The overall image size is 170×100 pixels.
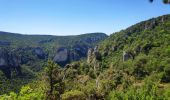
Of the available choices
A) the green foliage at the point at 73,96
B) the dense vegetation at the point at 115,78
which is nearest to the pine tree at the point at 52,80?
the dense vegetation at the point at 115,78

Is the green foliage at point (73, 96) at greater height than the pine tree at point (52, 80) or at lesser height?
lesser

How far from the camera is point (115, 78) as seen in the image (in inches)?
4781

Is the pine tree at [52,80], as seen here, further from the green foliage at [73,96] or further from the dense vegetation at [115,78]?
the green foliage at [73,96]

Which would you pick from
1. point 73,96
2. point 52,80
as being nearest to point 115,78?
point 73,96

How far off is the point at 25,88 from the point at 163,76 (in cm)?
10509

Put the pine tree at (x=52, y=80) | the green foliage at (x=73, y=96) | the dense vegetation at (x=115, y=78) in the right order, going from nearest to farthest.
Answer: the pine tree at (x=52, y=80)
the dense vegetation at (x=115, y=78)
the green foliage at (x=73, y=96)

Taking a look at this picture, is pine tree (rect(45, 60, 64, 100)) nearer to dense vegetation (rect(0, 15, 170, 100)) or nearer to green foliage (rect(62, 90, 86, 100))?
dense vegetation (rect(0, 15, 170, 100))

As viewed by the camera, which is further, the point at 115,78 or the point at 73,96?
the point at 115,78

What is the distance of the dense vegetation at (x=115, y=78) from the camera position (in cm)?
6544

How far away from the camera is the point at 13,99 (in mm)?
30562

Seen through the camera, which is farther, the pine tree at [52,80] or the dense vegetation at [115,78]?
the dense vegetation at [115,78]

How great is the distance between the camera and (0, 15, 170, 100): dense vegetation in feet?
215

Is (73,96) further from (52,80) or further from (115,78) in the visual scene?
(115,78)

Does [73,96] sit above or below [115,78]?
above
